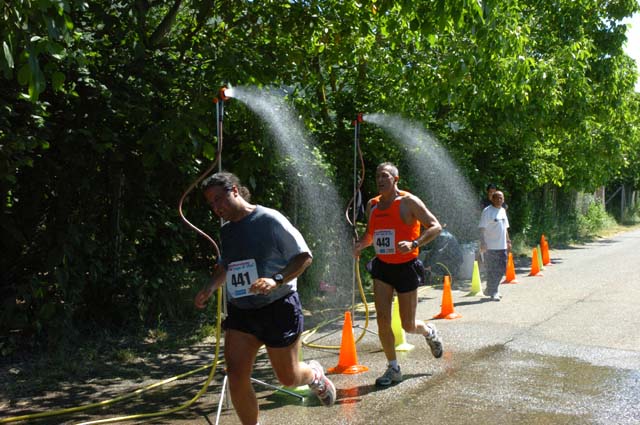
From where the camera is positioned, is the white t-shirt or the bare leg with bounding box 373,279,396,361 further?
the white t-shirt

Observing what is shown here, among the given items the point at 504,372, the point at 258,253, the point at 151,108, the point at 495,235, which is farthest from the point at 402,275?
the point at 495,235

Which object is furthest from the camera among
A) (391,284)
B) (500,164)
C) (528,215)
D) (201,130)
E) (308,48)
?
(528,215)

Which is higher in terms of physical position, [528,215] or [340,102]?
[340,102]

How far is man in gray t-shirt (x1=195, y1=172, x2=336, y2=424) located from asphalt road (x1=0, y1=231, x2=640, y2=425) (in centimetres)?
99

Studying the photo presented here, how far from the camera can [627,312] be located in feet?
33.9

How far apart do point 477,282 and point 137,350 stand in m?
6.39

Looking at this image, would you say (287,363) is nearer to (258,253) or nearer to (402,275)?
(258,253)

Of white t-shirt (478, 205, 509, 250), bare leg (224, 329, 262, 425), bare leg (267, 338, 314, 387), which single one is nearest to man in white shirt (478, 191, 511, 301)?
white t-shirt (478, 205, 509, 250)

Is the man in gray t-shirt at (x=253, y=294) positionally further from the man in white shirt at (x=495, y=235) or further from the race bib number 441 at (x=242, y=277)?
the man in white shirt at (x=495, y=235)

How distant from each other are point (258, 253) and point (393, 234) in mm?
2231

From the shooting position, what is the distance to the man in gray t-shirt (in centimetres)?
486

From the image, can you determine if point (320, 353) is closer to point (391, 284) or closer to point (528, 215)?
point (391, 284)

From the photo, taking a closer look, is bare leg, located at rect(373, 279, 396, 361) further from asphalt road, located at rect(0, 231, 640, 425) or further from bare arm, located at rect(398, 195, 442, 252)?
bare arm, located at rect(398, 195, 442, 252)

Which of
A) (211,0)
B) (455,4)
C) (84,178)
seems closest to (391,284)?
(455,4)
